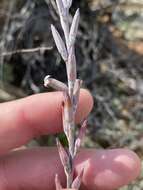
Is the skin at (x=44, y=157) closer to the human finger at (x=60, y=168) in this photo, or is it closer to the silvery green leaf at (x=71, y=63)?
the human finger at (x=60, y=168)

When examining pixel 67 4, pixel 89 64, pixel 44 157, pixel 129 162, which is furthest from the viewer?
pixel 89 64

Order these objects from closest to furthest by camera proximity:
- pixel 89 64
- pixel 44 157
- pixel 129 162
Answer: pixel 129 162 → pixel 44 157 → pixel 89 64

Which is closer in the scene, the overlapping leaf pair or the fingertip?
the overlapping leaf pair

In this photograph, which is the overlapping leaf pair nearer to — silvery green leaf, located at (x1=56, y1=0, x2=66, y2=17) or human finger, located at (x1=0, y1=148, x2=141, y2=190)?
silvery green leaf, located at (x1=56, y1=0, x2=66, y2=17)

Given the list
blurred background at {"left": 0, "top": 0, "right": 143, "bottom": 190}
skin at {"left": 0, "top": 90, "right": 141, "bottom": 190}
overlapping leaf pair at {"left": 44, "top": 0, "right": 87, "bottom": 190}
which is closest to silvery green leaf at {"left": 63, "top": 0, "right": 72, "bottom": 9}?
overlapping leaf pair at {"left": 44, "top": 0, "right": 87, "bottom": 190}

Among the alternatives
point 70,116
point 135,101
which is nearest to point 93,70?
point 135,101

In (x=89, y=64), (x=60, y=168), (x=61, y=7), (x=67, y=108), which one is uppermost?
(x=61, y=7)

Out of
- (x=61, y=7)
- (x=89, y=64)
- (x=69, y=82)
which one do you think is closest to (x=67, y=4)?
(x=61, y=7)

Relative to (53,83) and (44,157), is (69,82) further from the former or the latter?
(44,157)
